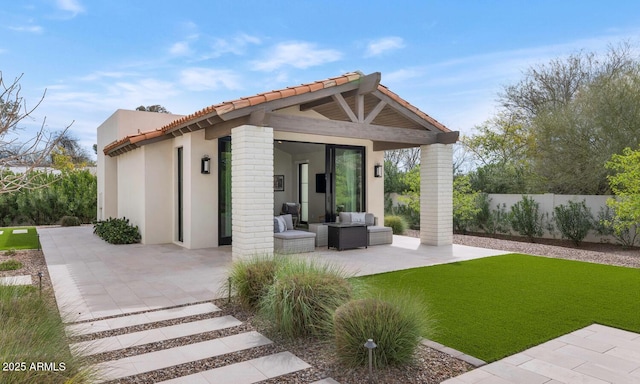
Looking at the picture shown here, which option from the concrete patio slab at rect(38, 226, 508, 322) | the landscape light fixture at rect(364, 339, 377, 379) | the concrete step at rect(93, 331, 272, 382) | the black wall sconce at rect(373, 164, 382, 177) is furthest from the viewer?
the black wall sconce at rect(373, 164, 382, 177)

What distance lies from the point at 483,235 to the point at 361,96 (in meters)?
7.95

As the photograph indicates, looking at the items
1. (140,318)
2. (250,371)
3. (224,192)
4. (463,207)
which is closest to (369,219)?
(224,192)

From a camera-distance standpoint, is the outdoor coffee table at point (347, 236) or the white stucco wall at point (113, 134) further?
the white stucco wall at point (113, 134)

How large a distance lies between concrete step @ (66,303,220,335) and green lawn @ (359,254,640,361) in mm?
2384

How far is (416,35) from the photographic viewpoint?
1210 centimetres

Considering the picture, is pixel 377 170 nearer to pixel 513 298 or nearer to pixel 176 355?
pixel 513 298

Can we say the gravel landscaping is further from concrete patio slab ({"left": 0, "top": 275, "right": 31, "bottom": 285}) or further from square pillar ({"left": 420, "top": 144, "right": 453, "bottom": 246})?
square pillar ({"left": 420, "top": 144, "right": 453, "bottom": 246})

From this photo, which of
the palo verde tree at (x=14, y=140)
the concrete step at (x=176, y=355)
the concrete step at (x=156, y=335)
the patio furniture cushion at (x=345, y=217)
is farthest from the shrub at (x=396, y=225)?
the palo verde tree at (x=14, y=140)

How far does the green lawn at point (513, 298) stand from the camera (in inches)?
172

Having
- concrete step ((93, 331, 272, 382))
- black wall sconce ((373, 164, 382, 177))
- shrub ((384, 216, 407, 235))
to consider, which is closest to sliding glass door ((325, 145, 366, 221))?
black wall sconce ((373, 164, 382, 177))

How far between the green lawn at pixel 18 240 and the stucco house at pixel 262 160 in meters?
2.59

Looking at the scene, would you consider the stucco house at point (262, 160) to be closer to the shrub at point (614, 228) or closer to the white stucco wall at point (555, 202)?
the white stucco wall at point (555, 202)

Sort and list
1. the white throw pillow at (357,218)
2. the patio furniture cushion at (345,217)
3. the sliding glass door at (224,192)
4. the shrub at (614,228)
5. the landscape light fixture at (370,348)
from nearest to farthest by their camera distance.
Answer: the landscape light fixture at (370,348)
the sliding glass door at (224,192)
the shrub at (614,228)
the white throw pillow at (357,218)
the patio furniture cushion at (345,217)

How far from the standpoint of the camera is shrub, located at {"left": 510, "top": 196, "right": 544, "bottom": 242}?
12.9 m
